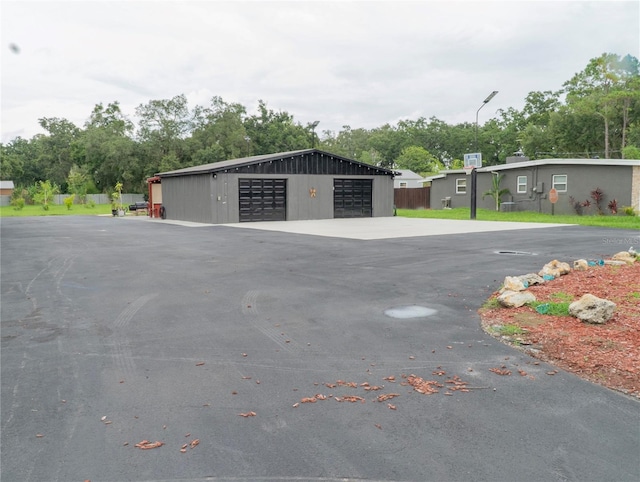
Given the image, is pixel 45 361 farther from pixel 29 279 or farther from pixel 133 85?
pixel 133 85

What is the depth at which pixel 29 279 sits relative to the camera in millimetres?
8664

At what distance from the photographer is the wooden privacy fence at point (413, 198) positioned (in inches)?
1439

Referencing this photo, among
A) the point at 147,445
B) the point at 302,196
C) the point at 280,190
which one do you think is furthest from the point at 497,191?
the point at 147,445

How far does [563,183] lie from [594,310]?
77.4 ft

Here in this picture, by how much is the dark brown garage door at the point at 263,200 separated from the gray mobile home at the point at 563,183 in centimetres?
1289

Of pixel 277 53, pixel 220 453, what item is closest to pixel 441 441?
pixel 220 453

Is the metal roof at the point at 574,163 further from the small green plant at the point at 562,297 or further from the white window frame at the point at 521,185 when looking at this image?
the small green plant at the point at 562,297

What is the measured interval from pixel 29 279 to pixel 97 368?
5602 mm

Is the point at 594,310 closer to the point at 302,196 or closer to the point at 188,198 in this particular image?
the point at 302,196

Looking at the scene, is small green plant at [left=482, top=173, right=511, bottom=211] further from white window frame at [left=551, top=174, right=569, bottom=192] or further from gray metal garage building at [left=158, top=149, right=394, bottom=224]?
gray metal garage building at [left=158, top=149, right=394, bottom=224]

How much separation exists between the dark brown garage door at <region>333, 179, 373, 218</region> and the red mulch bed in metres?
21.3

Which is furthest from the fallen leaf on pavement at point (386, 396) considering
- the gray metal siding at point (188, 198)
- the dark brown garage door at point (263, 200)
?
the dark brown garage door at point (263, 200)

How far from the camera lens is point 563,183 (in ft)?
86.1

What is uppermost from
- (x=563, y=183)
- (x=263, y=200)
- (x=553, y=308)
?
(x=563, y=183)
